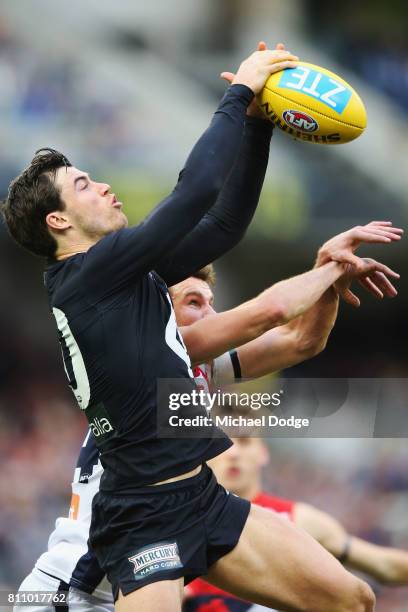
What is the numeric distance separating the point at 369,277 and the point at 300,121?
0.81 meters

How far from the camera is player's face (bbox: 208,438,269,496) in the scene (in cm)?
646

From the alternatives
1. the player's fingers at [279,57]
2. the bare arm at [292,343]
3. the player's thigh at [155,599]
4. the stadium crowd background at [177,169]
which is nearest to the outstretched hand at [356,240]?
the bare arm at [292,343]

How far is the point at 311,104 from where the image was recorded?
14.6 ft

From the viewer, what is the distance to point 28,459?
1183cm

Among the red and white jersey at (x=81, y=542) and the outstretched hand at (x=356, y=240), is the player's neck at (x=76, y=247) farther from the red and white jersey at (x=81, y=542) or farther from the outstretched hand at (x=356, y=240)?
the outstretched hand at (x=356, y=240)

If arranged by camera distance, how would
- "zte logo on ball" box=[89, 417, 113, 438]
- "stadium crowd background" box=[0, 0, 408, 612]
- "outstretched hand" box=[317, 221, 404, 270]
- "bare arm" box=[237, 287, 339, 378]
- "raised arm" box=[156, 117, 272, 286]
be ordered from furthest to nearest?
"stadium crowd background" box=[0, 0, 408, 612] → "bare arm" box=[237, 287, 339, 378] → "raised arm" box=[156, 117, 272, 286] → "outstretched hand" box=[317, 221, 404, 270] → "zte logo on ball" box=[89, 417, 113, 438]

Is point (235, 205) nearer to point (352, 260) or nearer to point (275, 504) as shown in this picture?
point (352, 260)

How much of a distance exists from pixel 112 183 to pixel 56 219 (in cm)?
796

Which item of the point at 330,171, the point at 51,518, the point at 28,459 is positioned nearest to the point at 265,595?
the point at 51,518

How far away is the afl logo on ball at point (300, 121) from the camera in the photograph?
14.7ft

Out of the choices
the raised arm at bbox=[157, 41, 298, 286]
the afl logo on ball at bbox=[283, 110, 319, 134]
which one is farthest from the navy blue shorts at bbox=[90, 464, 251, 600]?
the afl logo on ball at bbox=[283, 110, 319, 134]

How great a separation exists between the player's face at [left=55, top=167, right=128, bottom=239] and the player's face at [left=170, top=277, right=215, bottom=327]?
888mm

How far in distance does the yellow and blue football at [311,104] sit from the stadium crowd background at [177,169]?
21.1ft

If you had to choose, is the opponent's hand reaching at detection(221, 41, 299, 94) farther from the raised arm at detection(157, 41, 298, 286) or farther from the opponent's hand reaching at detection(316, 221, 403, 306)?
the opponent's hand reaching at detection(316, 221, 403, 306)
